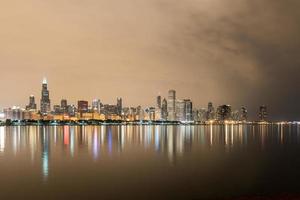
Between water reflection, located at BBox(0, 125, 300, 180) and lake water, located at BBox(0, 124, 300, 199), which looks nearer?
lake water, located at BBox(0, 124, 300, 199)

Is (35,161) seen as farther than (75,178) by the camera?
Yes

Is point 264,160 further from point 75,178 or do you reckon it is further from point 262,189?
point 75,178

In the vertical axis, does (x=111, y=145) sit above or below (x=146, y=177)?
below

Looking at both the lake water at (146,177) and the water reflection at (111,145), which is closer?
the lake water at (146,177)

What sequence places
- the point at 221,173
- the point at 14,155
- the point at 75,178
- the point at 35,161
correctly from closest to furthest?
the point at 75,178
the point at 221,173
the point at 35,161
the point at 14,155

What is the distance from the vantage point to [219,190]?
31625 millimetres

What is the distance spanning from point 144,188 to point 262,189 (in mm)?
9540

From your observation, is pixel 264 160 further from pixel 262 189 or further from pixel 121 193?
pixel 121 193

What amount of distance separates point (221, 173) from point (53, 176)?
17.1 m

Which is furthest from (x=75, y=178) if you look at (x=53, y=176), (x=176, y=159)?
(x=176, y=159)

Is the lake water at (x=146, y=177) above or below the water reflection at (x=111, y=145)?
above

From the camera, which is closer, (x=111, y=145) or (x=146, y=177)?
(x=146, y=177)

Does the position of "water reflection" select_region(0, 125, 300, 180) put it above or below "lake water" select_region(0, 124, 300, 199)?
below

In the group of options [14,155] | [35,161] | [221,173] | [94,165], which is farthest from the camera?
[14,155]
